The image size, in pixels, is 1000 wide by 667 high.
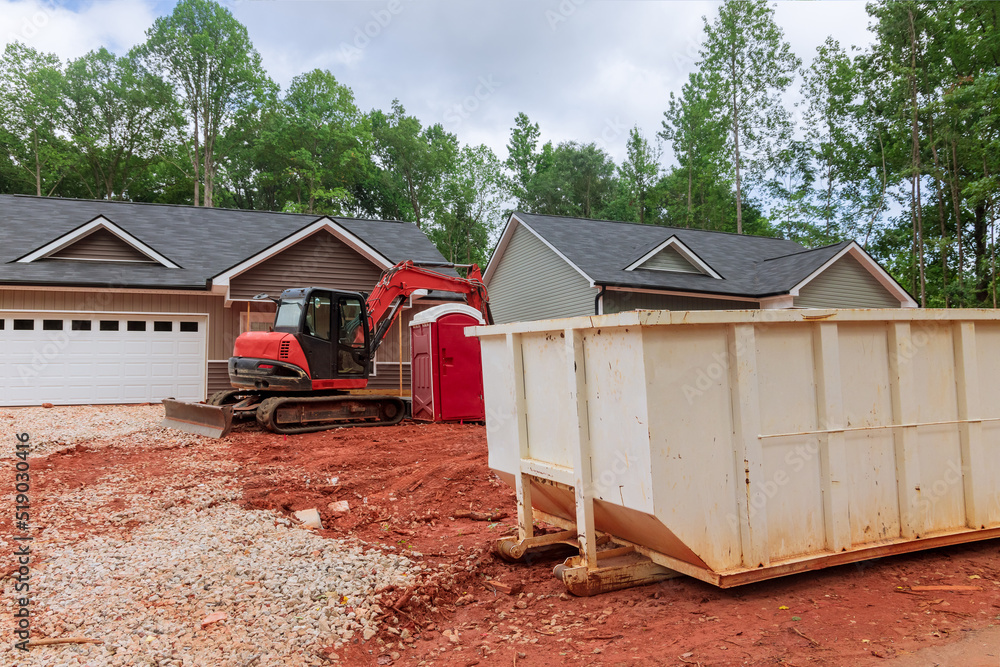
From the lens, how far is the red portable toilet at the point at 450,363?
12773 mm

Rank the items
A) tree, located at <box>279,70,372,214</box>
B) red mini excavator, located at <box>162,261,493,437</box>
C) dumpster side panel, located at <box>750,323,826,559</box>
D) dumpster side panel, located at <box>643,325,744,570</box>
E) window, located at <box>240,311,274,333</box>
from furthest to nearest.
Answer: tree, located at <box>279,70,372,214</box> < window, located at <box>240,311,274,333</box> < red mini excavator, located at <box>162,261,493,437</box> < dumpster side panel, located at <box>750,323,826,559</box> < dumpster side panel, located at <box>643,325,744,570</box>

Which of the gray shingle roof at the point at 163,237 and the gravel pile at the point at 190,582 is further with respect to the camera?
the gray shingle roof at the point at 163,237

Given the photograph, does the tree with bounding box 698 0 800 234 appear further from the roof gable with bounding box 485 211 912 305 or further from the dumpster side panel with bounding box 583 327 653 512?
the dumpster side panel with bounding box 583 327 653 512

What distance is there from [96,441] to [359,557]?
7.64 metres

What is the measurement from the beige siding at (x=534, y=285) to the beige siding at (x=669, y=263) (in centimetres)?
216

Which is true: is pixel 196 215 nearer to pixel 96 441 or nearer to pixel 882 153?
pixel 96 441

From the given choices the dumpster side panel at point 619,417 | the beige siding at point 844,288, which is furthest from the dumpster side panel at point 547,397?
the beige siding at point 844,288

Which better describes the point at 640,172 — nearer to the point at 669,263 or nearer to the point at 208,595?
the point at 669,263

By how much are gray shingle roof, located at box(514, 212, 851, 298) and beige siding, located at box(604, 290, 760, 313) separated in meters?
0.55

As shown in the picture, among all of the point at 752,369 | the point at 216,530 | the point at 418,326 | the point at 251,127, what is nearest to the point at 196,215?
the point at 418,326

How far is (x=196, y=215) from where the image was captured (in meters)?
20.8

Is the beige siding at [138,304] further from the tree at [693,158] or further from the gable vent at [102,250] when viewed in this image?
the tree at [693,158]

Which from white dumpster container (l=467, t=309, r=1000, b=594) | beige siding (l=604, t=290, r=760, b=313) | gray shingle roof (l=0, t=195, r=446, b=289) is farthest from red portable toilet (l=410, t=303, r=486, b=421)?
white dumpster container (l=467, t=309, r=1000, b=594)

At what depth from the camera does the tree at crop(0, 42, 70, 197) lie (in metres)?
36.9
